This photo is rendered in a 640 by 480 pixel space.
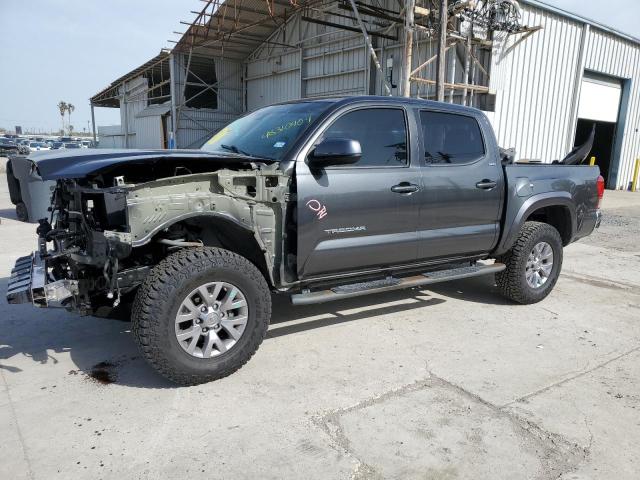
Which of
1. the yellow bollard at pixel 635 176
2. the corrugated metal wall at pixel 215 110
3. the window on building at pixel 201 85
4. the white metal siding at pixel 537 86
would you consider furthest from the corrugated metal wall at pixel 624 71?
the window on building at pixel 201 85

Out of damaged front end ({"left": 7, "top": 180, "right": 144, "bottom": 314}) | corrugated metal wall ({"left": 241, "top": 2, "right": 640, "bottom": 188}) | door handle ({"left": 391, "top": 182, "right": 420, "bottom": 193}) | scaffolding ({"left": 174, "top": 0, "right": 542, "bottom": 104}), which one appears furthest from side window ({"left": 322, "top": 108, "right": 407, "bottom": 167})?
corrugated metal wall ({"left": 241, "top": 2, "right": 640, "bottom": 188})

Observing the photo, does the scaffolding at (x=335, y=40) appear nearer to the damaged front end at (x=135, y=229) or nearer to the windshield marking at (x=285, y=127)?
the windshield marking at (x=285, y=127)

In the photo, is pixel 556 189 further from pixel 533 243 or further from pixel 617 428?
pixel 617 428

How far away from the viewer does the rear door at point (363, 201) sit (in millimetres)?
3666

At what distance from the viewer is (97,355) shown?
3.75 metres

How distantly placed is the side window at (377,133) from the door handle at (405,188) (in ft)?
0.58

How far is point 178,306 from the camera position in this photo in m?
3.14

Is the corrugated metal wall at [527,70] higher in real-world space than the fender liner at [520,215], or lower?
higher

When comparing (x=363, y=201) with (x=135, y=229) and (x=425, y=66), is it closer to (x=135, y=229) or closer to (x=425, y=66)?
(x=135, y=229)

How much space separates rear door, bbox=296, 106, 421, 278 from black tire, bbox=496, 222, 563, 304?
4.41 feet

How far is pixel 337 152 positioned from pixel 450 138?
5.24 feet

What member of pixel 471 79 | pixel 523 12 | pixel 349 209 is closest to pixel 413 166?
pixel 349 209

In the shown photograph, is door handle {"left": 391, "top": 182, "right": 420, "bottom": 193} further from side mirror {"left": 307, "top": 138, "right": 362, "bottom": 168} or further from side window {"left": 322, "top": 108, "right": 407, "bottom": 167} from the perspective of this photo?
side mirror {"left": 307, "top": 138, "right": 362, "bottom": 168}

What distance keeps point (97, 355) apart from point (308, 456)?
1987 millimetres
